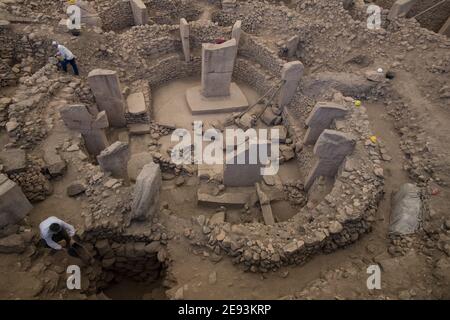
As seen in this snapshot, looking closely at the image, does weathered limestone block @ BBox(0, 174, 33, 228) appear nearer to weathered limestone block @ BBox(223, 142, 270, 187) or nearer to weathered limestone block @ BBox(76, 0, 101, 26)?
weathered limestone block @ BBox(223, 142, 270, 187)

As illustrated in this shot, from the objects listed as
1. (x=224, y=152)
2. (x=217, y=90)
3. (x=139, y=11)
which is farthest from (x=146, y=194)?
(x=139, y=11)

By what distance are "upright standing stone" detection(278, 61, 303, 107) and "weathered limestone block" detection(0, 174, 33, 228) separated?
22.0ft

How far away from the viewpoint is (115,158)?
5922 mm

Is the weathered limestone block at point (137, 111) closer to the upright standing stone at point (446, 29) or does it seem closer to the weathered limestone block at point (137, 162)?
the weathered limestone block at point (137, 162)

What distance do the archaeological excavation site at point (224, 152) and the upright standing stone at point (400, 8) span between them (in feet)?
0.20

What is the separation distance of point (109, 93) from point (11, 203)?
3631 millimetres

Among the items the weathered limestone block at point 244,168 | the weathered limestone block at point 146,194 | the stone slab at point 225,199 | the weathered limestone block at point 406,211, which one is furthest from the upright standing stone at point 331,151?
the weathered limestone block at point 146,194

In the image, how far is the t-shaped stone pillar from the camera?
636 centimetres

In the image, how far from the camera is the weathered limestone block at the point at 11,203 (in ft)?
15.6

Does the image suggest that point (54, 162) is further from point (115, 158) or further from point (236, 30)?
point (236, 30)

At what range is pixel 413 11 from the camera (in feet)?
33.6
